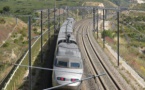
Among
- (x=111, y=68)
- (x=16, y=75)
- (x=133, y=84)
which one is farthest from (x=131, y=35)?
(x=16, y=75)

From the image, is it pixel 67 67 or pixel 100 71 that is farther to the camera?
pixel 100 71

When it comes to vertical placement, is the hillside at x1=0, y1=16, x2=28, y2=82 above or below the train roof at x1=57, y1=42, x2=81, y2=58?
below

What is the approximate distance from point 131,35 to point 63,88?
7393cm

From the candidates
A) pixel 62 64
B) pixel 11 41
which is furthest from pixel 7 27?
pixel 62 64

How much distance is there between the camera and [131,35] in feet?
313

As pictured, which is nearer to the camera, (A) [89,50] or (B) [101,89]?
(B) [101,89]

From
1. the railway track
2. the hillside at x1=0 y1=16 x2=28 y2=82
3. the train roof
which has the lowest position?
the railway track

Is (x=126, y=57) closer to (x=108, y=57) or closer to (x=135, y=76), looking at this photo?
(x=108, y=57)

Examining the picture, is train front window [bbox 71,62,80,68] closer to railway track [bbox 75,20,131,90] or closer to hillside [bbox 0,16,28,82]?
railway track [bbox 75,20,131,90]

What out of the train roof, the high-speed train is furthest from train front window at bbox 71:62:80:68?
the train roof

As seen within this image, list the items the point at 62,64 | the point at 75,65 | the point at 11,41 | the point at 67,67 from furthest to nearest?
1. the point at 11,41
2. the point at 75,65
3. the point at 62,64
4. the point at 67,67

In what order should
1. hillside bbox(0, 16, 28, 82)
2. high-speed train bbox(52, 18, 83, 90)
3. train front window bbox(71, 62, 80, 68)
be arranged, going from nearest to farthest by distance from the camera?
1. high-speed train bbox(52, 18, 83, 90)
2. train front window bbox(71, 62, 80, 68)
3. hillside bbox(0, 16, 28, 82)

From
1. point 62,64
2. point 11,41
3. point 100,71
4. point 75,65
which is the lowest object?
point 100,71

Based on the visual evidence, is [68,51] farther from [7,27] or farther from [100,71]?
[7,27]
